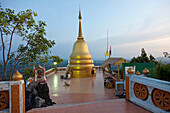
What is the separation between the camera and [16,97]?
383 centimetres

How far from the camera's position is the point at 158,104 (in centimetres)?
367

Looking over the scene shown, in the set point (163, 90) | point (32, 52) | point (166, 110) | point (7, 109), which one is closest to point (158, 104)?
point (166, 110)

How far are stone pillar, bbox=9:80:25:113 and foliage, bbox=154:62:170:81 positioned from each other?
5.25m

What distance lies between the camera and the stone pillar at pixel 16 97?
3.79 metres

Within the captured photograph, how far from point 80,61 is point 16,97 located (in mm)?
12698

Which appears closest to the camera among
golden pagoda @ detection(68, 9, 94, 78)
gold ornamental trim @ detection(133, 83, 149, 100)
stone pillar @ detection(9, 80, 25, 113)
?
stone pillar @ detection(9, 80, 25, 113)

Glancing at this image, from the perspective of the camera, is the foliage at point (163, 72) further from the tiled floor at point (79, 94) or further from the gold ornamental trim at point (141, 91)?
the tiled floor at point (79, 94)

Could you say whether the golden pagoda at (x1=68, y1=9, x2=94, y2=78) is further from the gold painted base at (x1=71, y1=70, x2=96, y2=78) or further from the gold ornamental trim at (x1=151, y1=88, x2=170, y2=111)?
the gold ornamental trim at (x1=151, y1=88, x2=170, y2=111)

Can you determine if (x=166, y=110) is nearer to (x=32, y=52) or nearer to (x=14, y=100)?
(x=14, y=100)

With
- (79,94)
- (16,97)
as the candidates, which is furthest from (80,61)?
(16,97)

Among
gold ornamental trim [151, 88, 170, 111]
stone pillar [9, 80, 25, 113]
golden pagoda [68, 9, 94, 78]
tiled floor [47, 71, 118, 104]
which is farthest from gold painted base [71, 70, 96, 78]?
gold ornamental trim [151, 88, 170, 111]

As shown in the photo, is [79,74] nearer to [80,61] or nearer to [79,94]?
[80,61]

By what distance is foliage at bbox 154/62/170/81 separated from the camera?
13.4ft

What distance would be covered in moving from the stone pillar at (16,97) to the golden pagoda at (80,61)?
1192 centimetres
